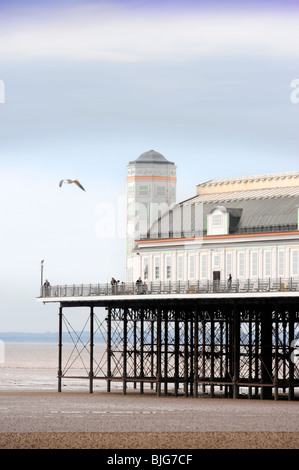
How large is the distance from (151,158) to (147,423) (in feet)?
98.0

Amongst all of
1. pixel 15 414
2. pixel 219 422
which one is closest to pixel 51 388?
pixel 15 414

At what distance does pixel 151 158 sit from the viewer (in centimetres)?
7319

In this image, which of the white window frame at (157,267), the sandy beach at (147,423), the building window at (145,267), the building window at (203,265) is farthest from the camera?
the building window at (145,267)

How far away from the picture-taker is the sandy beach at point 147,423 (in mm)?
38125

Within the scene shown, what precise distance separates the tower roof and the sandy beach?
1558 cm

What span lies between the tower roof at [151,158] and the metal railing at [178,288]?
29.6 feet

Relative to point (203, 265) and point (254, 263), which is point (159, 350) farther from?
point (254, 263)

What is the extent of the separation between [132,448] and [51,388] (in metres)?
47.2

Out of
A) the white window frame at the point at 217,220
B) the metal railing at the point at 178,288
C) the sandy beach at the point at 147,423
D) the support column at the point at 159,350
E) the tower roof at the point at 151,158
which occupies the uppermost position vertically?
the tower roof at the point at 151,158

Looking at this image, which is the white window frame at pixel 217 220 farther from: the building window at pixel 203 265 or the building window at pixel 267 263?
the building window at pixel 267 263

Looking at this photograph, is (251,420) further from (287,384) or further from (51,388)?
(51,388)

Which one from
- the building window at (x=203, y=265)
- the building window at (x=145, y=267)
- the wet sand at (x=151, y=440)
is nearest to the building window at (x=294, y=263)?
the building window at (x=203, y=265)

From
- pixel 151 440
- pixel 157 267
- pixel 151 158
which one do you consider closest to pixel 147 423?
pixel 151 440

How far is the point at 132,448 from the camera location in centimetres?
3675
